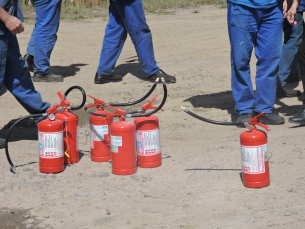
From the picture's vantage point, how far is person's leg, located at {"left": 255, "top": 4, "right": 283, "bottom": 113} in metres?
5.14

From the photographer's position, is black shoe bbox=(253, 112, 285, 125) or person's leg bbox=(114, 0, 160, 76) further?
person's leg bbox=(114, 0, 160, 76)

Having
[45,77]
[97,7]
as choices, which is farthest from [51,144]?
[97,7]

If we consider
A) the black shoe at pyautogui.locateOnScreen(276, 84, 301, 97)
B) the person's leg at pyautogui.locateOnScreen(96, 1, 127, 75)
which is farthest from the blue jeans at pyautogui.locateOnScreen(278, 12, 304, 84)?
the person's leg at pyautogui.locateOnScreen(96, 1, 127, 75)

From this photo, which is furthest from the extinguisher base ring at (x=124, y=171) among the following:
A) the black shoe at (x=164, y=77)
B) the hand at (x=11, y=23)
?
the black shoe at (x=164, y=77)

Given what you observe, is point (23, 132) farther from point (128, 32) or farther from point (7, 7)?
point (128, 32)

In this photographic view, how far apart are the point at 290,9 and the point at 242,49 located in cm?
60

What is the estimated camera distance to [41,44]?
23.7 ft

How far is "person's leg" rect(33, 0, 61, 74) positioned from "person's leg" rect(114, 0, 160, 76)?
973 millimetres

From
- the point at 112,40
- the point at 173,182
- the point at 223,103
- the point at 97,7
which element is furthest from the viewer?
the point at 97,7

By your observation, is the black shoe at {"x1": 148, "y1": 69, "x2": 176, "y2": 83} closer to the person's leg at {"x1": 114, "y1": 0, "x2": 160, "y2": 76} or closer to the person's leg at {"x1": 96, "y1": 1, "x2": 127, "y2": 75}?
the person's leg at {"x1": 114, "y1": 0, "x2": 160, "y2": 76}

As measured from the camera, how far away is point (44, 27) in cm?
720

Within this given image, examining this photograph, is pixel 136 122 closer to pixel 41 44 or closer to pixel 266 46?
pixel 266 46

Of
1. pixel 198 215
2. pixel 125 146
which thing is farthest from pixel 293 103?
pixel 198 215

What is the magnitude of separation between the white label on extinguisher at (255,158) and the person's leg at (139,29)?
354cm
